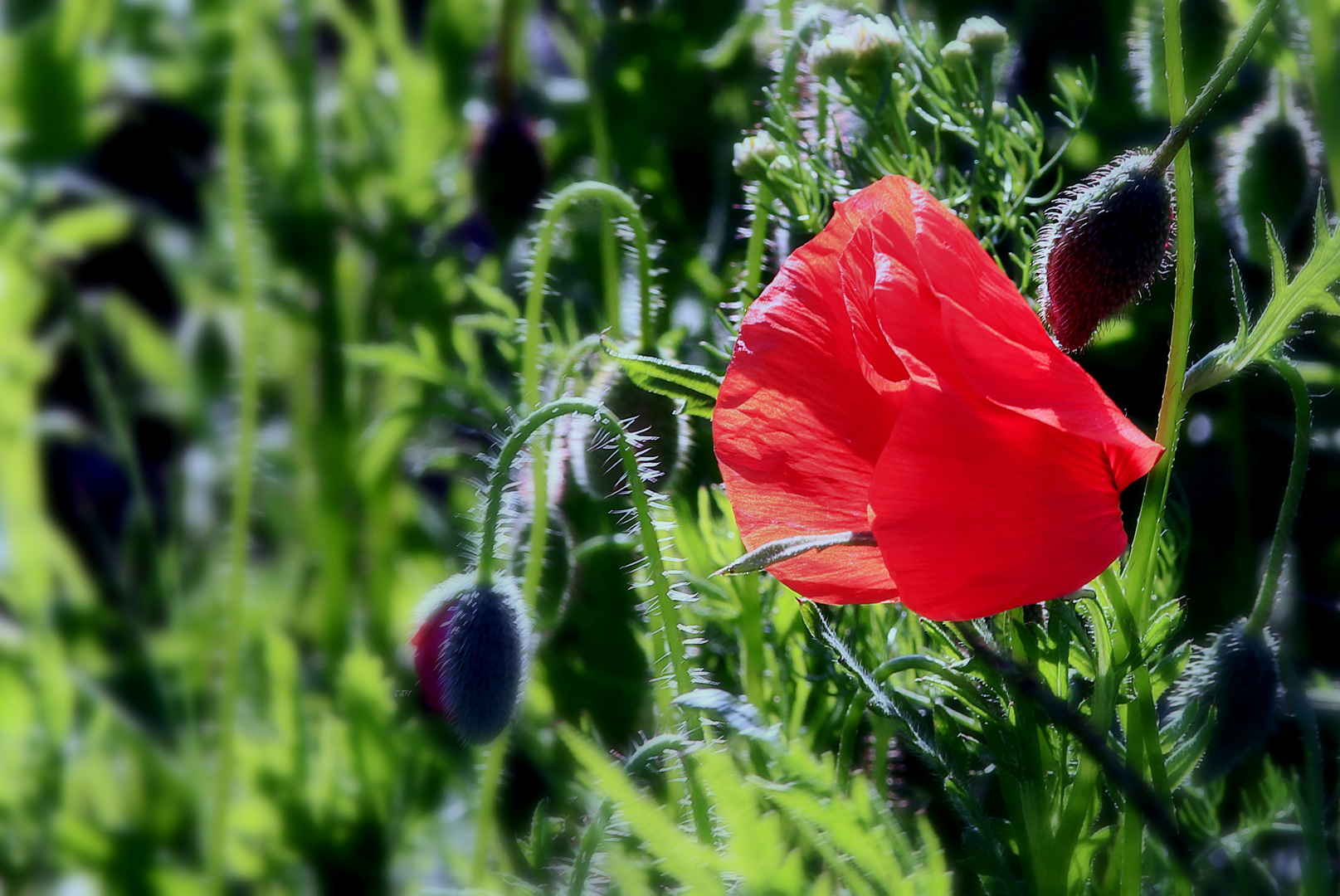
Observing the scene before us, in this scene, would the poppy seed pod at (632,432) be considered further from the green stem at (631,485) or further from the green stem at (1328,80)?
the green stem at (1328,80)

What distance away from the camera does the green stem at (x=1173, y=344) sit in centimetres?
34

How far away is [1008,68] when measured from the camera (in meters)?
0.66

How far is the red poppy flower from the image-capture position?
31cm

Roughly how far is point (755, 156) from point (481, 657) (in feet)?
0.68

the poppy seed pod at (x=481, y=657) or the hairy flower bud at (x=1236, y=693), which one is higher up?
the hairy flower bud at (x=1236, y=693)

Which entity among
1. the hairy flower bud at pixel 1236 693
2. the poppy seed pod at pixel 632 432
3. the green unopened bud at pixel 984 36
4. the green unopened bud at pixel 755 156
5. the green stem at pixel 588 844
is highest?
the green unopened bud at pixel 984 36

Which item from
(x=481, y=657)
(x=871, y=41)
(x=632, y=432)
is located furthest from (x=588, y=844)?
(x=871, y=41)

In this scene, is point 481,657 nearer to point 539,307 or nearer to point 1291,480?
point 539,307

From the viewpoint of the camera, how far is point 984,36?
1.43 ft

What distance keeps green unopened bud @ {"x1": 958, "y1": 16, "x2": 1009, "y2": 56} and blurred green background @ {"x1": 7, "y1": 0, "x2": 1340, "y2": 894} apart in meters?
0.13

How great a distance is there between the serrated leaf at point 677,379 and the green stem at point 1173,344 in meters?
0.14

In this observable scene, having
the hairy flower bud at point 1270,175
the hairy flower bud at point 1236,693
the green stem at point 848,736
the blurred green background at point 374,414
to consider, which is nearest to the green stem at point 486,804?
the blurred green background at point 374,414

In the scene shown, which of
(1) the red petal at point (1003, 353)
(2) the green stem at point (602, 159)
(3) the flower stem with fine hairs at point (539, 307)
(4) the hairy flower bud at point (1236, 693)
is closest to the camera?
(1) the red petal at point (1003, 353)

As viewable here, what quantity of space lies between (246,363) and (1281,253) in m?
0.56
